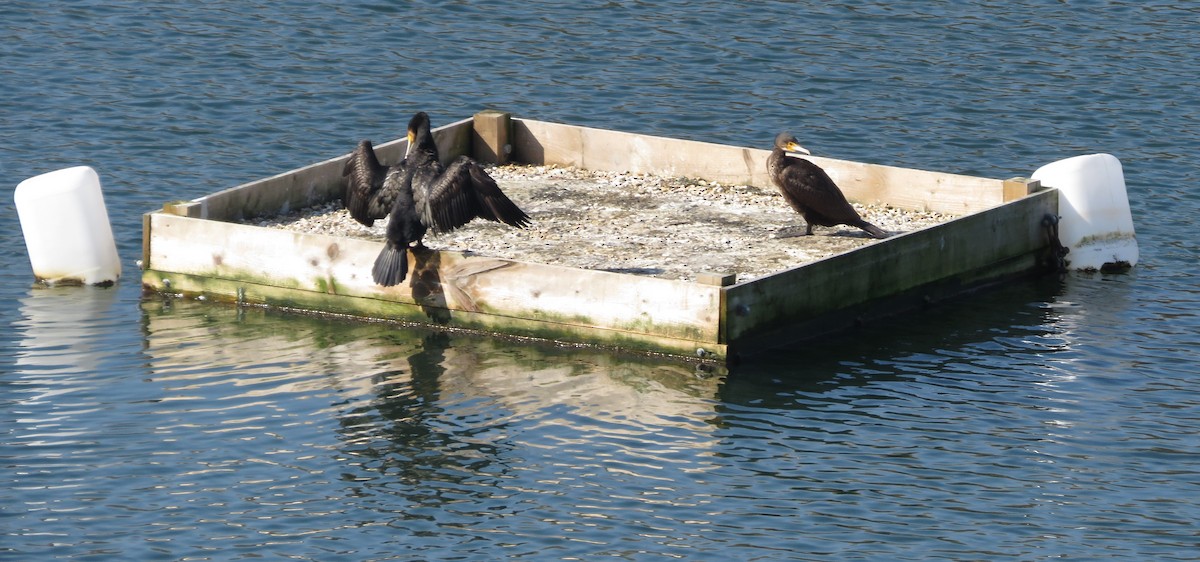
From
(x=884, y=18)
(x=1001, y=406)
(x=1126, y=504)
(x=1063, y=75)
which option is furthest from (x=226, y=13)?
(x=1126, y=504)

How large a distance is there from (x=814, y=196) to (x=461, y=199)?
324 cm

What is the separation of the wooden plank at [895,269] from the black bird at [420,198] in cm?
236

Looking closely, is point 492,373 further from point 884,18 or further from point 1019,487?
point 884,18

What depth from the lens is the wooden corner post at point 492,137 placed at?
20969mm

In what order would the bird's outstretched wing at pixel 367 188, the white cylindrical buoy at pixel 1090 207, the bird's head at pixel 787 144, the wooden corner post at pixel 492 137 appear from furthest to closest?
1. the wooden corner post at pixel 492 137
2. the white cylindrical buoy at pixel 1090 207
3. the bird's head at pixel 787 144
4. the bird's outstretched wing at pixel 367 188

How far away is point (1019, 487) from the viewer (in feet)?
44.2

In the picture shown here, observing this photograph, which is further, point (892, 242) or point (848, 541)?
point (892, 242)

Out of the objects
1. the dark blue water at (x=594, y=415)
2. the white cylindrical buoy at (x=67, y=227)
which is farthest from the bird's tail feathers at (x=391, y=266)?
the white cylindrical buoy at (x=67, y=227)

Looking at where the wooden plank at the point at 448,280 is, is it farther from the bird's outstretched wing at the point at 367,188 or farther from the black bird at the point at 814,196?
the black bird at the point at 814,196

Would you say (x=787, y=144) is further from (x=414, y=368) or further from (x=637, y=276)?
(x=414, y=368)

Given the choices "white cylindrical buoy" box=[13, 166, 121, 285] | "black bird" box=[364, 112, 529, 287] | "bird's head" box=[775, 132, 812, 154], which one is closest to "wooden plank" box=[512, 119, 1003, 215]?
"bird's head" box=[775, 132, 812, 154]

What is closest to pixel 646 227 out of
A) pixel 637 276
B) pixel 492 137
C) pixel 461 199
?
pixel 461 199

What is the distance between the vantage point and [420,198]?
653 inches

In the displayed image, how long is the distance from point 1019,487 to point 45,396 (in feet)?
24.0
